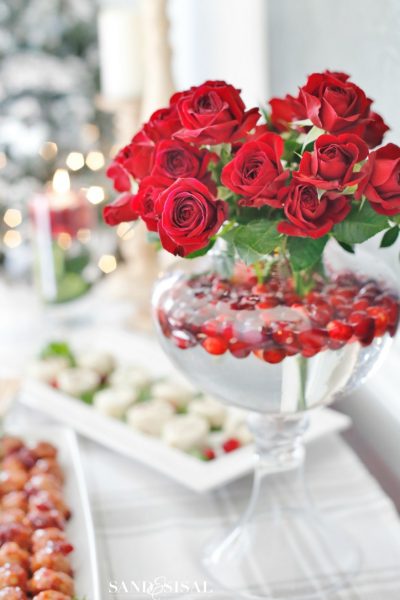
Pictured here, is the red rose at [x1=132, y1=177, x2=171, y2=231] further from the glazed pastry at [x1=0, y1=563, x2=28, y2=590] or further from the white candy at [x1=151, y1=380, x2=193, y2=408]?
the white candy at [x1=151, y1=380, x2=193, y2=408]

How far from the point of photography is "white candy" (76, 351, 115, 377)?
131cm

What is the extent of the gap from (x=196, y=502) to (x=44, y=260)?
2.76 ft

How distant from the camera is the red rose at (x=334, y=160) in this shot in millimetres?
623

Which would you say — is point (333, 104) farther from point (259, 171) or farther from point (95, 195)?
point (95, 195)

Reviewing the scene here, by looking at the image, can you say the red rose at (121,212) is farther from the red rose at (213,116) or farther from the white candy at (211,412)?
the white candy at (211,412)

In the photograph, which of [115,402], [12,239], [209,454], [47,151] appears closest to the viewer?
[209,454]

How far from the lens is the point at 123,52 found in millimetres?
1675

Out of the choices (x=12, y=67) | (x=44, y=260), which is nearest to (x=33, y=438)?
(x=44, y=260)

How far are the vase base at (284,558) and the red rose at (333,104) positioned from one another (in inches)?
18.2

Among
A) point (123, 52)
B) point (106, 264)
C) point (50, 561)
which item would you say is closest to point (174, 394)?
point (50, 561)

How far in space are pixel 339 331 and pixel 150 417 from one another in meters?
0.46

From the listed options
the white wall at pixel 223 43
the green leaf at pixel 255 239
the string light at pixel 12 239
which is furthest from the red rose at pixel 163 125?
the string light at pixel 12 239

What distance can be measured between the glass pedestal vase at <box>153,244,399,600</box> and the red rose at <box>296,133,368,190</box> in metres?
0.14

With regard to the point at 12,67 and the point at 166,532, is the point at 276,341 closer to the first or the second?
the point at 166,532
